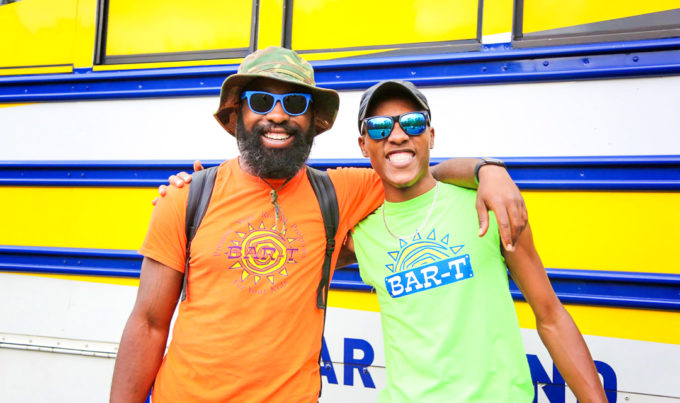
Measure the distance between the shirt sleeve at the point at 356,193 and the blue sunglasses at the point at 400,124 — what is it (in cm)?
21

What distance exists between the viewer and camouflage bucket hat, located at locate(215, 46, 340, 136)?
1.25 metres

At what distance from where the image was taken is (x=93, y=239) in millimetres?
2014

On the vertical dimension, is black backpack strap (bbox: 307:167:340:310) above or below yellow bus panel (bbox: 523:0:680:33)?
below

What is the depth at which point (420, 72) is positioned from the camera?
5.76ft

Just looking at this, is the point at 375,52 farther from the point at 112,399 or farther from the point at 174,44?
the point at 112,399

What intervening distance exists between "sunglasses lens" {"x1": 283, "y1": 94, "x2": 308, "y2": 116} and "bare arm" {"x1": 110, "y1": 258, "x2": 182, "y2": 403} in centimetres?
53

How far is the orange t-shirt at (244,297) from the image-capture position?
113 cm

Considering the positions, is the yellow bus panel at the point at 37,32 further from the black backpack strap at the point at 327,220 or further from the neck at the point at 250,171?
the black backpack strap at the point at 327,220

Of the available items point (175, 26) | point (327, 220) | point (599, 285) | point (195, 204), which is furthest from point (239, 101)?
point (599, 285)

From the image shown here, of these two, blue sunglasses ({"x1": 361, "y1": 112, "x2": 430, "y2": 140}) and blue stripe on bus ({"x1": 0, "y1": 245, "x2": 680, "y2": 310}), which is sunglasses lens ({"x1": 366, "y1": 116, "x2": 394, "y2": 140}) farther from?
blue stripe on bus ({"x1": 0, "y1": 245, "x2": 680, "y2": 310})

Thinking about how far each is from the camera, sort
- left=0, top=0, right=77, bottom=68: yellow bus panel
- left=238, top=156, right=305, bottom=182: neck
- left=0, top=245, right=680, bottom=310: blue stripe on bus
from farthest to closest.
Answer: left=0, top=0, right=77, bottom=68: yellow bus panel → left=0, top=245, right=680, bottom=310: blue stripe on bus → left=238, top=156, right=305, bottom=182: neck

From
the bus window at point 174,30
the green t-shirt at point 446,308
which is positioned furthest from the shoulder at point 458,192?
the bus window at point 174,30

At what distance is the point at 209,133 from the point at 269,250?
0.94 metres

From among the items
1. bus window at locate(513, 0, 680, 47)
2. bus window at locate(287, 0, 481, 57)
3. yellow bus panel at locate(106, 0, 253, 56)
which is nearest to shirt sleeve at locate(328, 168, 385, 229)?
bus window at locate(287, 0, 481, 57)
